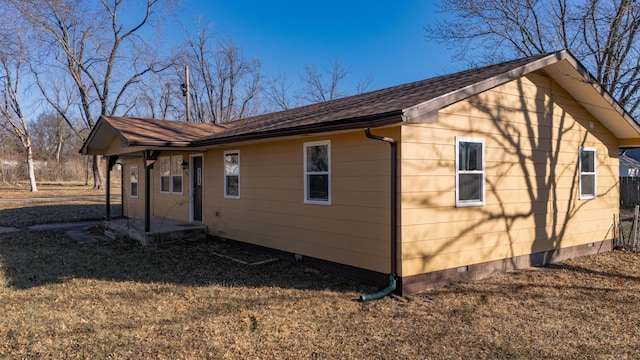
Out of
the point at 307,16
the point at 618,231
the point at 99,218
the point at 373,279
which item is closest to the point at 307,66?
the point at 307,16

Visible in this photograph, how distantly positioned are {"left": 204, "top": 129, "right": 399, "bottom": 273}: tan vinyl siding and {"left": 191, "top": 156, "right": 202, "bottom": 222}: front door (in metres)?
0.87

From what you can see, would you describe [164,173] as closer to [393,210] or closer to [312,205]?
[312,205]

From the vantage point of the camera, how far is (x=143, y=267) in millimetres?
7848

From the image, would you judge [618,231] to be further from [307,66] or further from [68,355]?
[307,66]

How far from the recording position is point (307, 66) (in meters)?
36.9

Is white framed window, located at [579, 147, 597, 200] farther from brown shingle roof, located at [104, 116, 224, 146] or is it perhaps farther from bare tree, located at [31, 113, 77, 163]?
bare tree, located at [31, 113, 77, 163]

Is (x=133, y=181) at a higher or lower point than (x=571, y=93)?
lower

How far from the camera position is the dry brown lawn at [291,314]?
14.0 feet

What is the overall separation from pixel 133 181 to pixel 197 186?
190 inches

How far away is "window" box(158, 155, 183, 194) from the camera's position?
39.9ft

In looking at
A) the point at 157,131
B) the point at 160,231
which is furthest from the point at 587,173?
the point at 157,131

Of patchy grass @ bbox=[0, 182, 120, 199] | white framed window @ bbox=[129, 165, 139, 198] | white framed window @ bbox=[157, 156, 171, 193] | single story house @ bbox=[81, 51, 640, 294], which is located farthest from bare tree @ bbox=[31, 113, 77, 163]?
single story house @ bbox=[81, 51, 640, 294]

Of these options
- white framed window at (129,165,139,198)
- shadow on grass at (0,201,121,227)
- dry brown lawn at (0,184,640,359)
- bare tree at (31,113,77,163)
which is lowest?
dry brown lawn at (0,184,640,359)

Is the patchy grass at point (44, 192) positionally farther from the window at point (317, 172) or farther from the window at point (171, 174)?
the window at point (317, 172)
